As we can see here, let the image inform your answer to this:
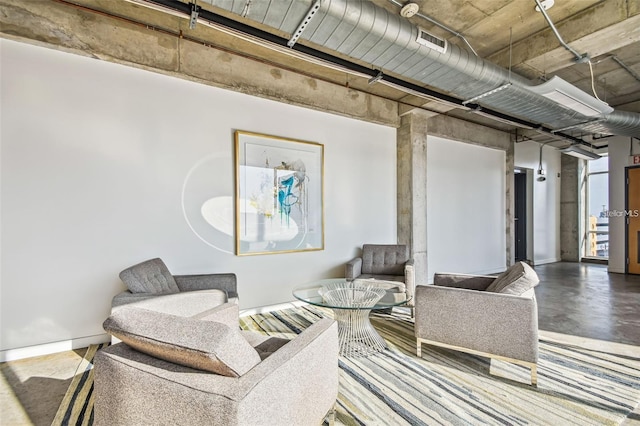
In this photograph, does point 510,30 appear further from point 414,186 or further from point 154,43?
point 154,43

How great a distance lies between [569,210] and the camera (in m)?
8.39

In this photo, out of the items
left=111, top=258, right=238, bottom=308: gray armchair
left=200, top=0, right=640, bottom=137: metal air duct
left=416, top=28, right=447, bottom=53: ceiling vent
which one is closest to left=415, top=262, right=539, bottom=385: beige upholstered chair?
left=111, top=258, right=238, bottom=308: gray armchair

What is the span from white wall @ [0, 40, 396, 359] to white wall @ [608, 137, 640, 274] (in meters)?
7.43

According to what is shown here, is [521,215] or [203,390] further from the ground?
[521,215]

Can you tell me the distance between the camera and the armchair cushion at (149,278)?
2.62 metres

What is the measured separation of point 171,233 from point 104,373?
2.21m

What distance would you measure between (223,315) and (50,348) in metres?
2.05

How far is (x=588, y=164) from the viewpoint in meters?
8.41

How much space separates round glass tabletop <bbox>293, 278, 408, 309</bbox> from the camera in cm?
267

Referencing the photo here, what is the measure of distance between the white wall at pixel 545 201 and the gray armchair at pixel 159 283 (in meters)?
7.45

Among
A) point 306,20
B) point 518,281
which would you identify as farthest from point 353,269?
point 306,20

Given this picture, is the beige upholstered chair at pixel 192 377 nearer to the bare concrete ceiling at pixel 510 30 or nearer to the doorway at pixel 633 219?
the bare concrete ceiling at pixel 510 30

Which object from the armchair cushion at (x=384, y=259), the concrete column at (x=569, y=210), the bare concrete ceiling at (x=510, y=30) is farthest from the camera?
the concrete column at (x=569, y=210)

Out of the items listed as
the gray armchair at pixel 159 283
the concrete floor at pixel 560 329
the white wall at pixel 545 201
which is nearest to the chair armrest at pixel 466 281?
the concrete floor at pixel 560 329
